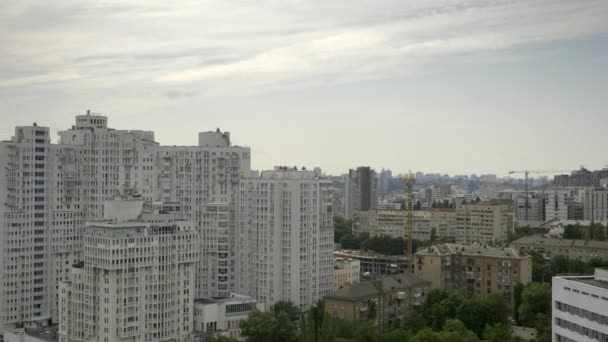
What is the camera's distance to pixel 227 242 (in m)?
65.7

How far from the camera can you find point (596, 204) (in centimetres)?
13012

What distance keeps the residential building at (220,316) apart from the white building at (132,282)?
1352 mm

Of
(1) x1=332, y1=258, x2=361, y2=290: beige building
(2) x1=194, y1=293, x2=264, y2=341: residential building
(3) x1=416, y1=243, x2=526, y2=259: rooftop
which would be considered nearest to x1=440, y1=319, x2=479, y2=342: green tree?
(2) x1=194, y1=293, x2=264, y2=341: residential building

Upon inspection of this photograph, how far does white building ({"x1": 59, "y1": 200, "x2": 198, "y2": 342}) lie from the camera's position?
4784 centimetres

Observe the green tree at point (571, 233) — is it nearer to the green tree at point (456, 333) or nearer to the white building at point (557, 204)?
the white building at point (557, 204)

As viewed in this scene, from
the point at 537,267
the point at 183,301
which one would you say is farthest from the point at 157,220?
the point at 537,267

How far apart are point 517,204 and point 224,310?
4206 inches

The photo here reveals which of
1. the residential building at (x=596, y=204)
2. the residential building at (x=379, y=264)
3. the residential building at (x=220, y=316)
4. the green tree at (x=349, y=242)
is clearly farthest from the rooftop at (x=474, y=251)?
the residential building at (x=596, y=204)

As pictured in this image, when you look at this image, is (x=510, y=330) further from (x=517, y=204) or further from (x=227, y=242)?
(x=517, y=204)

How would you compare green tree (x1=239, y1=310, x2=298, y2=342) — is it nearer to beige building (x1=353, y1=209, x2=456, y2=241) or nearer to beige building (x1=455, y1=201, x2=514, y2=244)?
beige building (x1=455, y1=201, x2=514, y2=244)

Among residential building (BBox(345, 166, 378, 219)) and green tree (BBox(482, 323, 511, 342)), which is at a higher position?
residential building (BBox(345, 166, 378, 219))

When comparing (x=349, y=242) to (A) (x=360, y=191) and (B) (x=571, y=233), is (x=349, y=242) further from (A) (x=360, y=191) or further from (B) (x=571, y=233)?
(A) (x=360, y=191)

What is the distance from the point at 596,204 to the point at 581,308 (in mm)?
103488

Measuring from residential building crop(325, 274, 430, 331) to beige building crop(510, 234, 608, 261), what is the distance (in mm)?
21580
